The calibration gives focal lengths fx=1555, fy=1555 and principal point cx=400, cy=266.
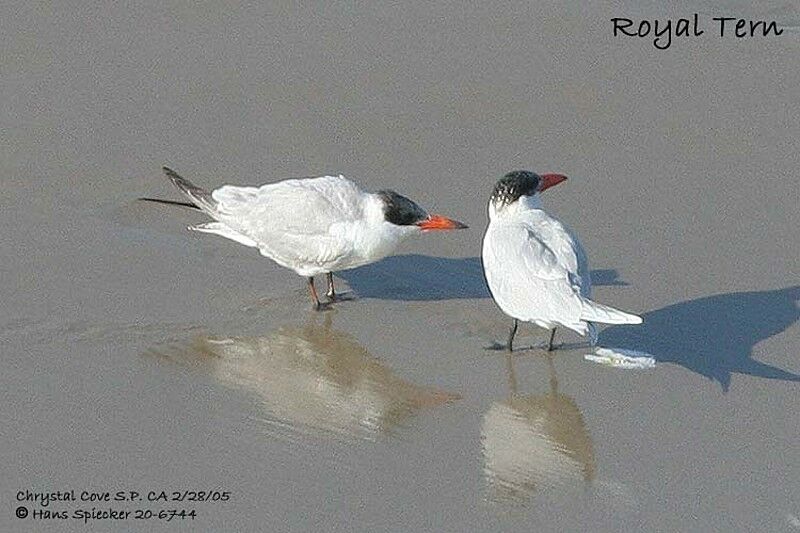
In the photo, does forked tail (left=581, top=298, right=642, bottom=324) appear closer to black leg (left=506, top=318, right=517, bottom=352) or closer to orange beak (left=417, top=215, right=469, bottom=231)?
black leg (left=506, top=318, right=517, bottom=352)

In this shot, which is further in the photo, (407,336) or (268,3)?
(268,3)

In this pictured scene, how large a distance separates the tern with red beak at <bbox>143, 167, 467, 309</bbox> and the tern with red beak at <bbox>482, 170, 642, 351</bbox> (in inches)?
8.5

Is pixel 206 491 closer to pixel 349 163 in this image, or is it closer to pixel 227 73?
pixel 349 163

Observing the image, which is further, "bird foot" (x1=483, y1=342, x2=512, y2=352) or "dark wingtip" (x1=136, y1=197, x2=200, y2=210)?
"dark wingtip" (x1=136, y1=197, x2=200, y2=210)

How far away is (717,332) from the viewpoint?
537cm

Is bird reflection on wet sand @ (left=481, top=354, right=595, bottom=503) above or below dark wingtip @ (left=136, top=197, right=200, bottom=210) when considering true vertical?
below

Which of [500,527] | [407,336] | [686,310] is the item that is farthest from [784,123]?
[500,527]

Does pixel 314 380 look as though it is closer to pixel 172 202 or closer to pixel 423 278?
pixel 423 278

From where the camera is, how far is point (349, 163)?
22.0 ft

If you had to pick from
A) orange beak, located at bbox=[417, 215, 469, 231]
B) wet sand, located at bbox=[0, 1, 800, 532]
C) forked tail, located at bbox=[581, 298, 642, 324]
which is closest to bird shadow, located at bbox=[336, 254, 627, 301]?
wet sand, located at bbox=[0, 1, 800, 532]

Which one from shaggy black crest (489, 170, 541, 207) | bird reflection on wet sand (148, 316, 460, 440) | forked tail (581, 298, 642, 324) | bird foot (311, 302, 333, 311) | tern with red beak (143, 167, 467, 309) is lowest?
bird reflection on wet sand (148, 316, 460, 440)

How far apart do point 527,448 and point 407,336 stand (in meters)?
0.89

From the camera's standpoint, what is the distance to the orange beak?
5.49 meters

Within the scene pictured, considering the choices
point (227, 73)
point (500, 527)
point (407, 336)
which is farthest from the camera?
point (227, 73)
